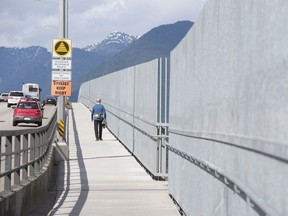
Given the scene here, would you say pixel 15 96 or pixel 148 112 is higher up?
pixel 148 112

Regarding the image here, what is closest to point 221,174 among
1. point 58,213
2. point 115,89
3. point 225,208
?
point 225,208

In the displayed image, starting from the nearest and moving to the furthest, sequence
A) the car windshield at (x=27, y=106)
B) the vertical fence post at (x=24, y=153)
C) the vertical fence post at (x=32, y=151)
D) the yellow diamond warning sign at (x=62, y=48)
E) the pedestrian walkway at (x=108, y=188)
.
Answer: the vertical fence post at (x=24, y=153) < the pedestrian walkway at (x=108, y=188) < the vertical fence post at (x=32, y=151) < the yellow diamond warning sign at (x=62, y=48) < the car windshield at (x=27, y=106)

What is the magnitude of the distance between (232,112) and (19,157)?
17.0ft

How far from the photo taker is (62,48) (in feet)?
76.4

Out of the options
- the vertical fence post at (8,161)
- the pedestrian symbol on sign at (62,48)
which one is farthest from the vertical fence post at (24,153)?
the pedestrian symbol on sign at (62,48)

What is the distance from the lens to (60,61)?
2341cm

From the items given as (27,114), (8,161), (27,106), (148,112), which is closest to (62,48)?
(148,112)

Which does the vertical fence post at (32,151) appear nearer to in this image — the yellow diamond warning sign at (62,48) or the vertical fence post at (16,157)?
the vertical fence post at (16,157)

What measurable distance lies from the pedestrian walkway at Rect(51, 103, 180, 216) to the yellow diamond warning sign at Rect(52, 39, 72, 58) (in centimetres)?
320

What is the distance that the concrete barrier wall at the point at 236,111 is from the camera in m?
4.84

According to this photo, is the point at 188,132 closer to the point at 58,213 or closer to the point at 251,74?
the point at 58,213

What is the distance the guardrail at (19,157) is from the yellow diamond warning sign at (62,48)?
824 cm

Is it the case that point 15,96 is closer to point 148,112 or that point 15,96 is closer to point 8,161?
point 148,112

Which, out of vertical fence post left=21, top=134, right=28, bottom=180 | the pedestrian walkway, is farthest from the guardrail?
the pedestrian walkway
